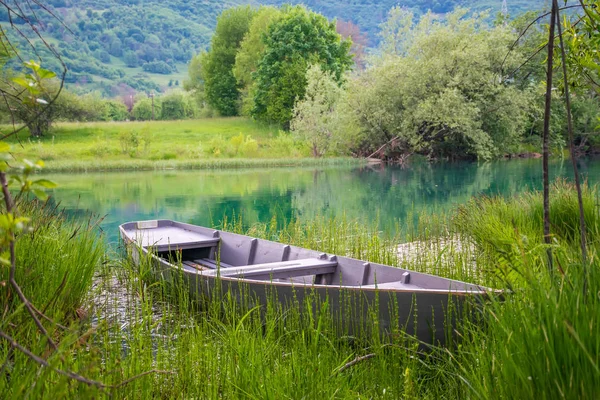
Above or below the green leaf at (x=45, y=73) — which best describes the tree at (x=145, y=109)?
above

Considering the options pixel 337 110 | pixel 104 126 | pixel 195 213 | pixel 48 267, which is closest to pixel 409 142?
pixel 337 110

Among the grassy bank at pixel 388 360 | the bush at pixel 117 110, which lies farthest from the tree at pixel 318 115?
the bush at pixel 117 110

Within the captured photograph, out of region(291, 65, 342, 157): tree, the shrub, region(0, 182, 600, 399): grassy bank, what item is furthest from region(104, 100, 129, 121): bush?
region(0, 182, 600, 399): grassy bank

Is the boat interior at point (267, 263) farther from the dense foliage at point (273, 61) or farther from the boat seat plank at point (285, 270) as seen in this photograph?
the dense foliage at point (273, 61)

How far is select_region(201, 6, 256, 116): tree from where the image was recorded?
43.9 metres

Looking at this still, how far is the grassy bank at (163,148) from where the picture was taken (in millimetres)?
27016

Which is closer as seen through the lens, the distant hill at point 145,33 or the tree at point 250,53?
the tree at point 250,53

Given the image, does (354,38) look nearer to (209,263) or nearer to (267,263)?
(209,263)

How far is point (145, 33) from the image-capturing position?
112250 millimetres

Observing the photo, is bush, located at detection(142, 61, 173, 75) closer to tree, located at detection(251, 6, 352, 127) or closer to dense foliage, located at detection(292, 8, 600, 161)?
tree, located at detection(251, 6, 352, 127)

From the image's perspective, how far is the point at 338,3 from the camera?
5453 inches

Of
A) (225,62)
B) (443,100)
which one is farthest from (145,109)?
(443,100)

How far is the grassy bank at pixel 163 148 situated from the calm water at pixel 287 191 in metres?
1.84

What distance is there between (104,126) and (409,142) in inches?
769
